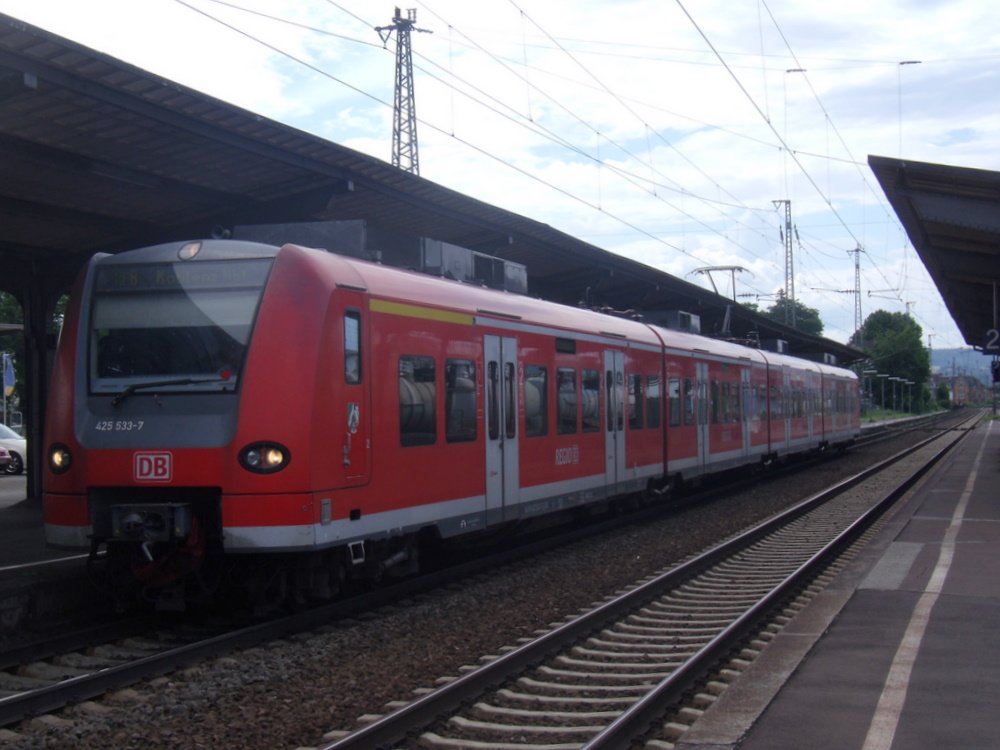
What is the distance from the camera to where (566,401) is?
14180 millimetres

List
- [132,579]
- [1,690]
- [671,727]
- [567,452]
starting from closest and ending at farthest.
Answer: [671,727] → [1,690] → [132,579] → [567,452]

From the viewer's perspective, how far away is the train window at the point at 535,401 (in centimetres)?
1296

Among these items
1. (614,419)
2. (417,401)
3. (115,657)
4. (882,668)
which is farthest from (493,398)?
(882,668)

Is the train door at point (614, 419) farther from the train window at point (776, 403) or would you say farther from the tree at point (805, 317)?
the tree at point (805, 317)

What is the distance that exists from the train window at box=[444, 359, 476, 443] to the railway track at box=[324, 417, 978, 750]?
2.17 m

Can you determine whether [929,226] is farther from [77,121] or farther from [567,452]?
[77,121]

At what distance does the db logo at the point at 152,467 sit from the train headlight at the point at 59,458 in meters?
0.66

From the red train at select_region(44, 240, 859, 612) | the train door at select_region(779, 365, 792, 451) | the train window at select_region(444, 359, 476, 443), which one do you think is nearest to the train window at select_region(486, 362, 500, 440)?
the red train at select_region(44, 240, 859, 612)

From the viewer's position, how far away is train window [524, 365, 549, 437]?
13.0m

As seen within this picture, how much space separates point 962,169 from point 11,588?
13.3 meters

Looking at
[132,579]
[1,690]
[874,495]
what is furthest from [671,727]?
[874,495]

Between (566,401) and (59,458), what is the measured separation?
21.2 ft

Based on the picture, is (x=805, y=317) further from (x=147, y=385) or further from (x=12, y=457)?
(x=147, y=385)

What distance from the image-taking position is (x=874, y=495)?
21.7 meters
